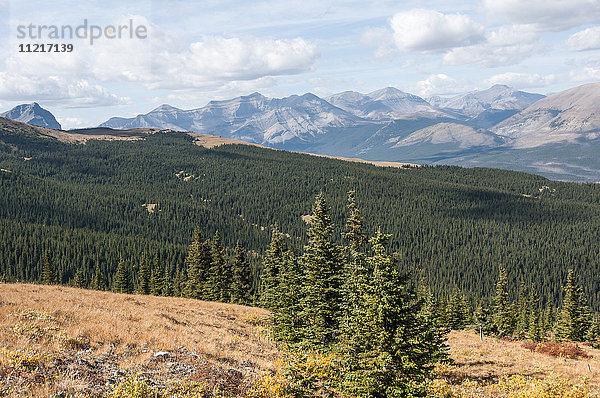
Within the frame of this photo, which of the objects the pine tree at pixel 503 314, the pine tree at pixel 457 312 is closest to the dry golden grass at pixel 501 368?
the pine tree at pixel 503 314

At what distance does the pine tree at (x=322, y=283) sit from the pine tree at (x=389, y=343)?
307 inches

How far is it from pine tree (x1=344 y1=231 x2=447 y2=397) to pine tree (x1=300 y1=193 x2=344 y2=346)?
7.80 meters

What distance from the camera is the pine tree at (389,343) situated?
654 inches

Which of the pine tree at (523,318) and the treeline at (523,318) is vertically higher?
the treeline at (523,318)

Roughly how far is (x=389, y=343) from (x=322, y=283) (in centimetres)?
988

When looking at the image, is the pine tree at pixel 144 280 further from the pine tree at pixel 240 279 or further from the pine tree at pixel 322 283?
the pine tree at pixel 322 283

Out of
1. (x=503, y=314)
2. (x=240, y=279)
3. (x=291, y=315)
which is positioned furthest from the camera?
(x=503, y=314)

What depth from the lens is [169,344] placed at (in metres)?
19.3

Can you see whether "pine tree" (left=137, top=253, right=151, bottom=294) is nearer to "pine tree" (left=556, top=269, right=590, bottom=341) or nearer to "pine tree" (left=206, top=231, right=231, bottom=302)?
"pine tree" (left=206, top=231, right=231, bottom=302)

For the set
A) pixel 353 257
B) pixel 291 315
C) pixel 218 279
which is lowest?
pixel 218 279

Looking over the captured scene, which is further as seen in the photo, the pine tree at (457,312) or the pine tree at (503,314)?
the pine tree at (457,312)

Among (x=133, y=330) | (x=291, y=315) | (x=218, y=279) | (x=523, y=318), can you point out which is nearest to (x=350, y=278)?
(x=291, y=315)

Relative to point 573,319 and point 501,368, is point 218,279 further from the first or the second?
point 573,319

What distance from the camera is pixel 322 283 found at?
26.8 m
